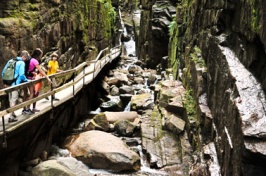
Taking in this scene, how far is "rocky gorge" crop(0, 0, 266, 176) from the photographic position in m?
6.21

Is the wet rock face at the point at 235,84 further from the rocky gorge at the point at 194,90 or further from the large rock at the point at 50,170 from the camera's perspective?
the large rock at the point at 50,170

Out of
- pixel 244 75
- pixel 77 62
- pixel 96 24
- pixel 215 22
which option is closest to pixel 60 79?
pixel 77 62

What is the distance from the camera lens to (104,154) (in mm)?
9359

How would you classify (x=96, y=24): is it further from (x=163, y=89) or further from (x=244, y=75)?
(x=244, y=75)

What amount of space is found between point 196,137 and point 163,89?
16.7 feet

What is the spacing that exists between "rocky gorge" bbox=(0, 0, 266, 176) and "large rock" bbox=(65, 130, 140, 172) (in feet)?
0.16

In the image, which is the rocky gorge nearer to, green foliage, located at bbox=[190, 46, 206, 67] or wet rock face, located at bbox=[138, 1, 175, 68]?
green foliage, located at bbox=[190, 46, 206, 67]

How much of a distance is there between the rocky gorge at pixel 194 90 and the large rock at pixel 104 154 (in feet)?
0.16

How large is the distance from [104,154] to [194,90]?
4.90 metres

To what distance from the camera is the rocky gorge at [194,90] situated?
6215 millimetres

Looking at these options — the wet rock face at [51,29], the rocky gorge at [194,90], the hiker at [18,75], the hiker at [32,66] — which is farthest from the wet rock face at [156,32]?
the hiker at [18,75]

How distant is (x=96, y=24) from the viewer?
928 inches

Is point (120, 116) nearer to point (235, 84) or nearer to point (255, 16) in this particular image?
point (235, 84)

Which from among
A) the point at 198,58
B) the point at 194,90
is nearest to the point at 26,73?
the point at 194,90
